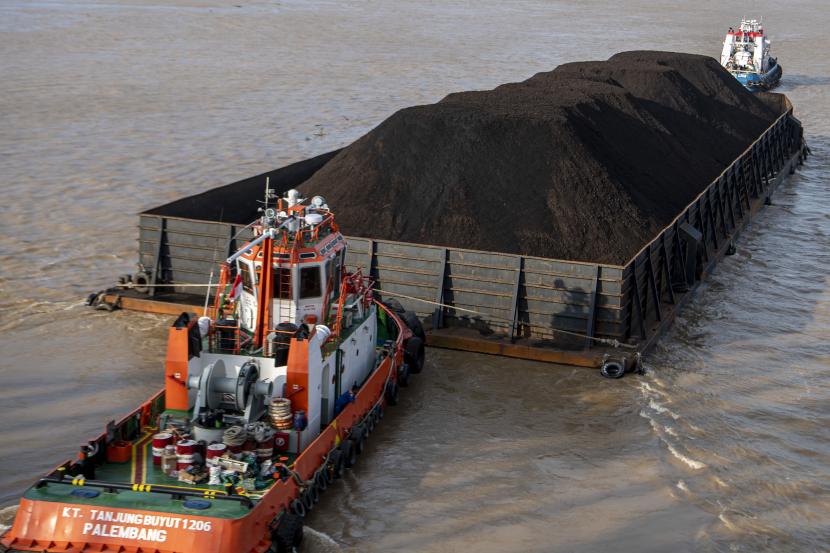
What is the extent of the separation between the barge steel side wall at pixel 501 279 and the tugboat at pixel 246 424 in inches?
114

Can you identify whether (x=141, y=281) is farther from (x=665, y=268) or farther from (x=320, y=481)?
(x=665, y=268)

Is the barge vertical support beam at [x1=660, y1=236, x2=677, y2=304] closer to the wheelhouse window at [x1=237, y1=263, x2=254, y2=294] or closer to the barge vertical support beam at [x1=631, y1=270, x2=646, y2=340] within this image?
the barge vertical support beam at [x1=631, y1=270, x2=646, y2=340]

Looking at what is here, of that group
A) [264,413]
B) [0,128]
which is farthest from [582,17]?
[264,413]

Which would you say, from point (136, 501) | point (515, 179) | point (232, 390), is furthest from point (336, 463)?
point (515, 179)

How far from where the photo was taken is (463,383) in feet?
63.6

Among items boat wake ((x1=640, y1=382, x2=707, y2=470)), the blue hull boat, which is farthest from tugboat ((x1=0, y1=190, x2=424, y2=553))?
the blue hull boat

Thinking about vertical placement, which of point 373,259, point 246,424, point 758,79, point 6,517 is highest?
point 758,79

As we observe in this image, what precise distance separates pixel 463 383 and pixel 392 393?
6.40ft

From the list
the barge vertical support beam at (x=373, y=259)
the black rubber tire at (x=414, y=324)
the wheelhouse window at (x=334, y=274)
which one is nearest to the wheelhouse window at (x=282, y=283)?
the wheelhouse window at (x=334, y=274)

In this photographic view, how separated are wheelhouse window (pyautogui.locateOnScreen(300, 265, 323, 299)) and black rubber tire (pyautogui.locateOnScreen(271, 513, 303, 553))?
3839 mm

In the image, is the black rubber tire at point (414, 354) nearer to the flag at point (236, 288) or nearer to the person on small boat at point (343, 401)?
the person on small boat at point (343, 401)

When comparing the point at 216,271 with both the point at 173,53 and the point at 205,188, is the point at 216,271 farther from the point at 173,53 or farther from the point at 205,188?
the point at 173,53

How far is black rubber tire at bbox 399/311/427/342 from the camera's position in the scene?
1980 centimetres

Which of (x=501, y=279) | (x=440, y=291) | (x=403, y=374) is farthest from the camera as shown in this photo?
(x=440, y=291)
